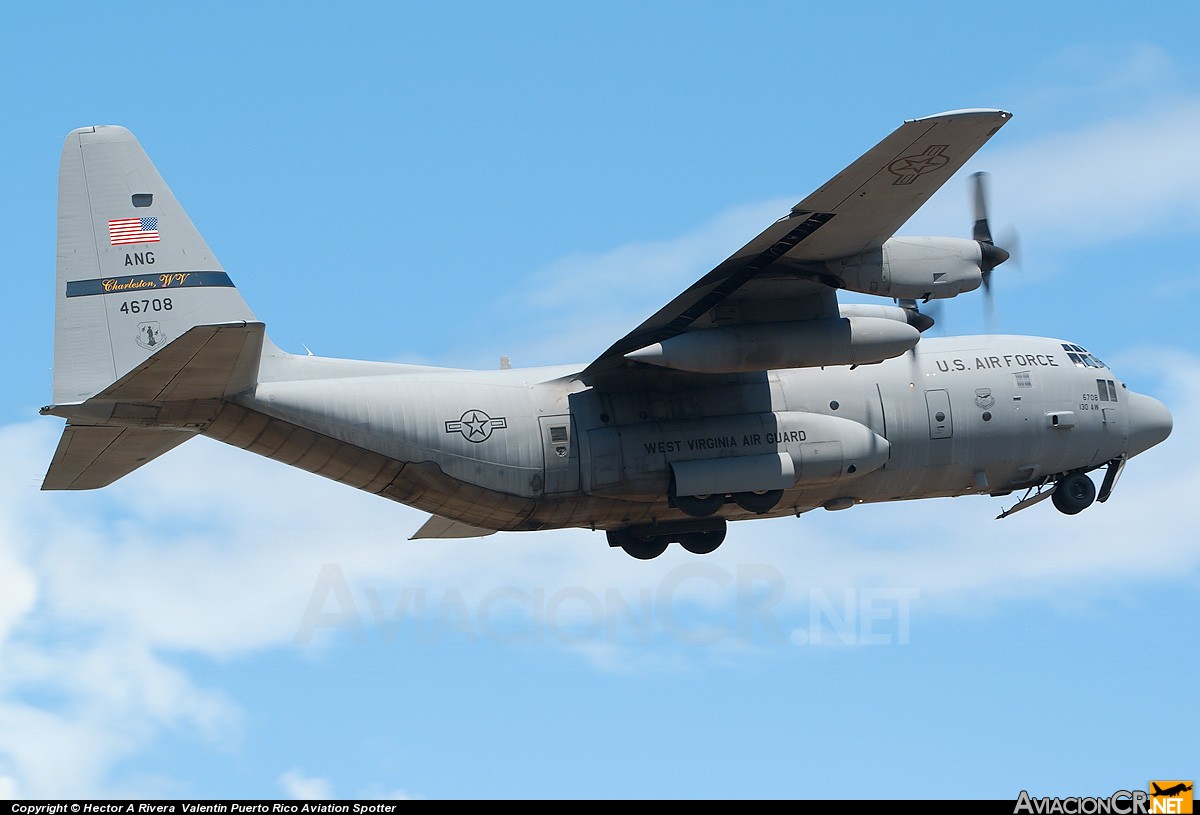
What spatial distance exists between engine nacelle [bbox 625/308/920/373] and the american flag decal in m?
6.46

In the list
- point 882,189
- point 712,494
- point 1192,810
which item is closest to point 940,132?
point 882,189

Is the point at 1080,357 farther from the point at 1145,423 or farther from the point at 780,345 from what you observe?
the point at 780,345

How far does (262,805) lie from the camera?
1706 cm

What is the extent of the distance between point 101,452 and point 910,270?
→ 11.1 m

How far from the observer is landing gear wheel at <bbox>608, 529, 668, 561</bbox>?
2505 centimetres

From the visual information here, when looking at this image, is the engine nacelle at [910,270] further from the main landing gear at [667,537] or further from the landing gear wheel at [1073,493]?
the landing gear wheel at [1073,493]

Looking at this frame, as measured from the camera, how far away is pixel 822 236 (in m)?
21.7

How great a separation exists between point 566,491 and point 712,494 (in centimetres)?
203

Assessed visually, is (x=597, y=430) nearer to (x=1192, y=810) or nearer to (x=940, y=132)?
(x=940, y=132)

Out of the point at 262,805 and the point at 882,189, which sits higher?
the point at 882,189

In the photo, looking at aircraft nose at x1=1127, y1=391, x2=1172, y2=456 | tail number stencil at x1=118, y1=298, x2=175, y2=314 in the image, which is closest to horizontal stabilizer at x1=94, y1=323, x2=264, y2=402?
tail number stencil at x1=118, y1=298, x2=175, y2=314

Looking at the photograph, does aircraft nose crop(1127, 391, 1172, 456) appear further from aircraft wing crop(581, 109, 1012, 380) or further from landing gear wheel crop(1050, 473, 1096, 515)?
aircraft wing crop(581, 109, 1012, 380)

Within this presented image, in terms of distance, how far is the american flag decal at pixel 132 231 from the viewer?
71.1 ft

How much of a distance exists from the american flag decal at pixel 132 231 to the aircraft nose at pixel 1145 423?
48.8 feet
